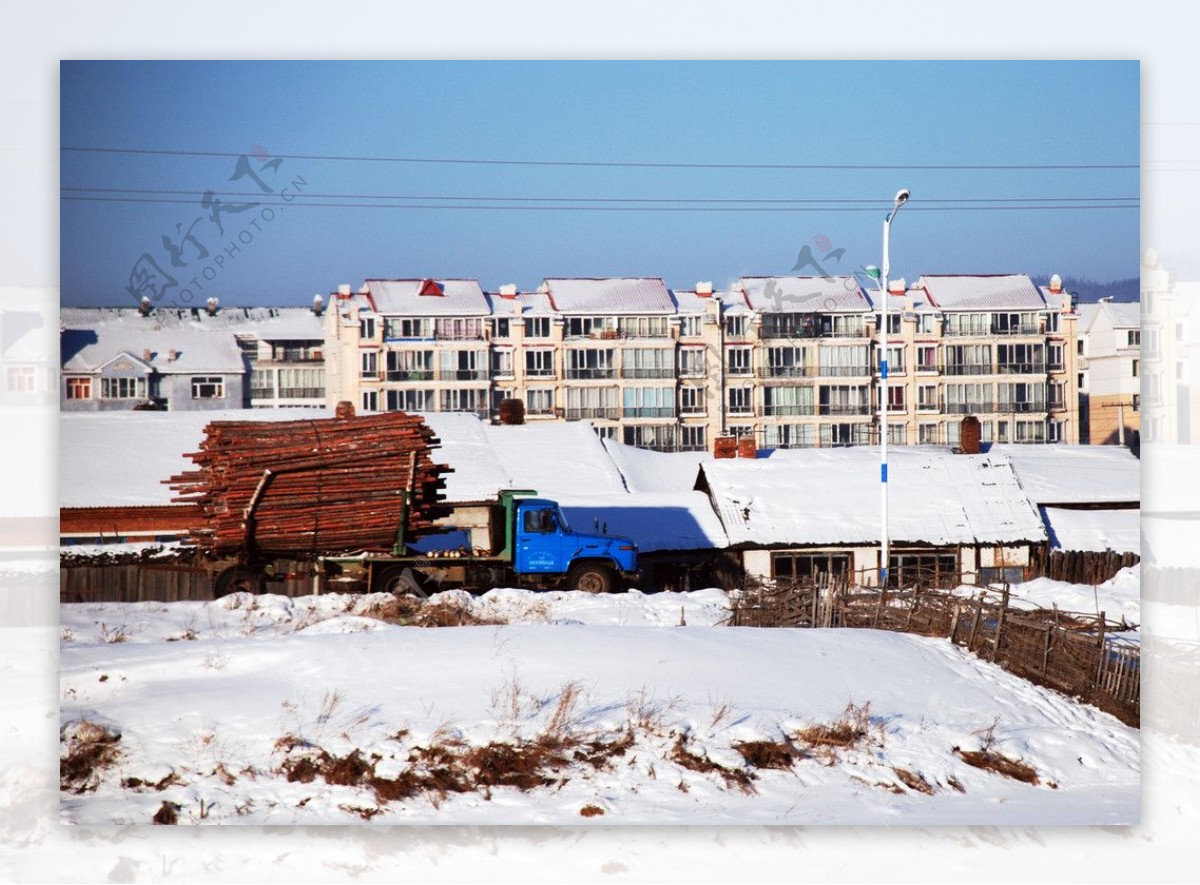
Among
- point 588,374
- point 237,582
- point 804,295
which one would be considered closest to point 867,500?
point 237,582

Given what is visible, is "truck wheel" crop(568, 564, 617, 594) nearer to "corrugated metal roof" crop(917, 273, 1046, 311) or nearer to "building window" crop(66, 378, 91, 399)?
"building window" crop(66, 378, 91, 399)

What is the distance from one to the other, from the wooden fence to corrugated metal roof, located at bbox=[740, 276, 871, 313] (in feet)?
56.3

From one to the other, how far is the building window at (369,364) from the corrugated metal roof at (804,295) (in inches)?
440

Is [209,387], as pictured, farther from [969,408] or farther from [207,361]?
[969,408]

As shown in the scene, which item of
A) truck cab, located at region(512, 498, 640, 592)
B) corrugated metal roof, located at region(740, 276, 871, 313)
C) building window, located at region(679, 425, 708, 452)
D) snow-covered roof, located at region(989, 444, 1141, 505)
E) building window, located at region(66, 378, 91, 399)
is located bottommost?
truck cab, located at region(512, 498, 640, 592)

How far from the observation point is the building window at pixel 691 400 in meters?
43.8

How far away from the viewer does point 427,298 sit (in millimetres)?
46156

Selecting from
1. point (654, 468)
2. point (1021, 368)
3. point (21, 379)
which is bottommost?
point (654, 468)

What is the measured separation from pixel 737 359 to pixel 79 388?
894 inches

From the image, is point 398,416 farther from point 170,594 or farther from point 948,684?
point 948,684

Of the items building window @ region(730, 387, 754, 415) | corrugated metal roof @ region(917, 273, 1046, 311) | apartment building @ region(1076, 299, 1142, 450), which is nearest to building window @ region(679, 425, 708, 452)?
building window @ region(730, 387, 754, 415)

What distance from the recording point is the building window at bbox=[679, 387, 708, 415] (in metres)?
43.8

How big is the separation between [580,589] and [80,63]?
13244 mm

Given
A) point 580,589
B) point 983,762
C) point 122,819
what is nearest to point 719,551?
point 580,589
